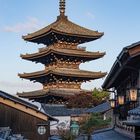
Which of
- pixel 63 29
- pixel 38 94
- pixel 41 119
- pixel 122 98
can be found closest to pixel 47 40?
pixel 63 29

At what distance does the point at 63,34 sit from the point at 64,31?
432 millimetres

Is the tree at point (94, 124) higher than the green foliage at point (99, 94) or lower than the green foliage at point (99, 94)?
lower

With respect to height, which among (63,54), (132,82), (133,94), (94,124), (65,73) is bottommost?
(94,124)

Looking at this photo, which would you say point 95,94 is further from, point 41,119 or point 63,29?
point 41,119

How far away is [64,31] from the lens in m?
62.4

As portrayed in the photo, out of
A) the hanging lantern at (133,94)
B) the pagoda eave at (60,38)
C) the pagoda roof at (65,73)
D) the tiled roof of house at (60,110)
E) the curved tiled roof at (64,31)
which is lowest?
the tiled roof of house at (60,110)

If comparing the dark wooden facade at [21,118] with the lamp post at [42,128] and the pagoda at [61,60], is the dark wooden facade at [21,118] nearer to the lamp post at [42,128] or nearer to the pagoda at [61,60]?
the lamp post at [42,128]

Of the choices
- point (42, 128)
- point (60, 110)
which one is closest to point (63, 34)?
point (60, 110)

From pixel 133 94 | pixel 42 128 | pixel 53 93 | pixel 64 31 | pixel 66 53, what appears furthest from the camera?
pixel 64 31

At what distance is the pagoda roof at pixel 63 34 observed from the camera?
205 ft

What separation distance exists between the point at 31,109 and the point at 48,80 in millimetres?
34019

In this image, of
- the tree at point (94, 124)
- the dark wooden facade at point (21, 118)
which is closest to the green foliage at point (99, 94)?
the tree at point (94, 124)

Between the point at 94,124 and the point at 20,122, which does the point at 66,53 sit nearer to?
the point at 94,124

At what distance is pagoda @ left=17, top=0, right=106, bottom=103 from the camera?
60031 mm
